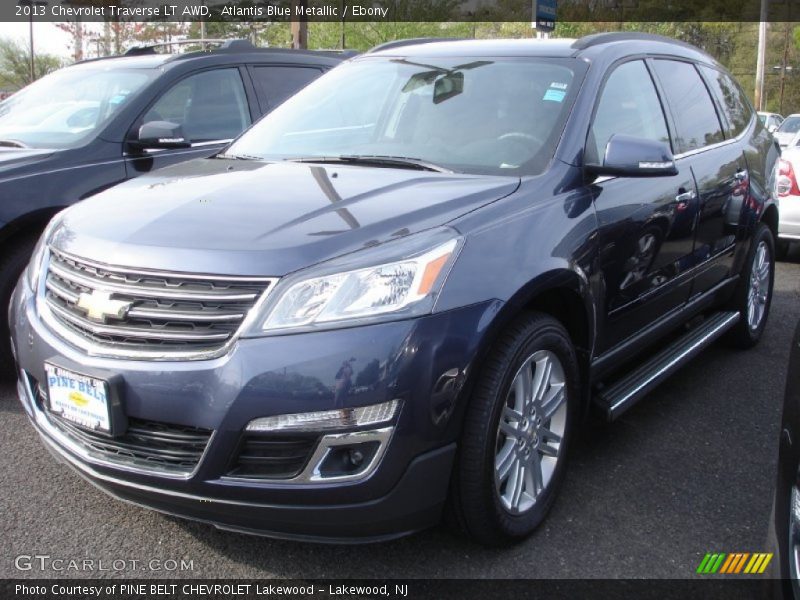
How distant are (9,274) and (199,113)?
180cm

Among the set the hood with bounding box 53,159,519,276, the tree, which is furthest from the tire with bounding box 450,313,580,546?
→ the tree

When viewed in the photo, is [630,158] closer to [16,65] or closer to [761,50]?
[761,50]

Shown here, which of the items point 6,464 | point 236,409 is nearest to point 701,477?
point 236,409

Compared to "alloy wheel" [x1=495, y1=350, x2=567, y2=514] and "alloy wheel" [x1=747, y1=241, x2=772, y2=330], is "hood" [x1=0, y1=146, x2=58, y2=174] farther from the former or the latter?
"alloy wheel" [x1=747, y1=241, x2=772, y2=330]

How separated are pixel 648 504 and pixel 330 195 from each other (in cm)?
169

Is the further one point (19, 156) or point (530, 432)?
point (19, 156)

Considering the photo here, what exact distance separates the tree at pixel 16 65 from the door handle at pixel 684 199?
3213cm

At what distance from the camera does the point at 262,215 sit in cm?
264

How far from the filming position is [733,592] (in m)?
2.61

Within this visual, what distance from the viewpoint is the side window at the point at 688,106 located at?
158 inches

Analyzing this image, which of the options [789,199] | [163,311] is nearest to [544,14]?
[789,199]

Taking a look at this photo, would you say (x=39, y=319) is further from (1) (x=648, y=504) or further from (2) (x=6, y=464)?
(1) (x=648, y=504)

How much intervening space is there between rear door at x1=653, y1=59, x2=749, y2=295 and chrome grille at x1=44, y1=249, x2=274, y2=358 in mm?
2492

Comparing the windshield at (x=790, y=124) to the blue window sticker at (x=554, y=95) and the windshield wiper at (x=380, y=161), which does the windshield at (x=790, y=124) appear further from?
the windshield wiper at (x=380, y=161)
